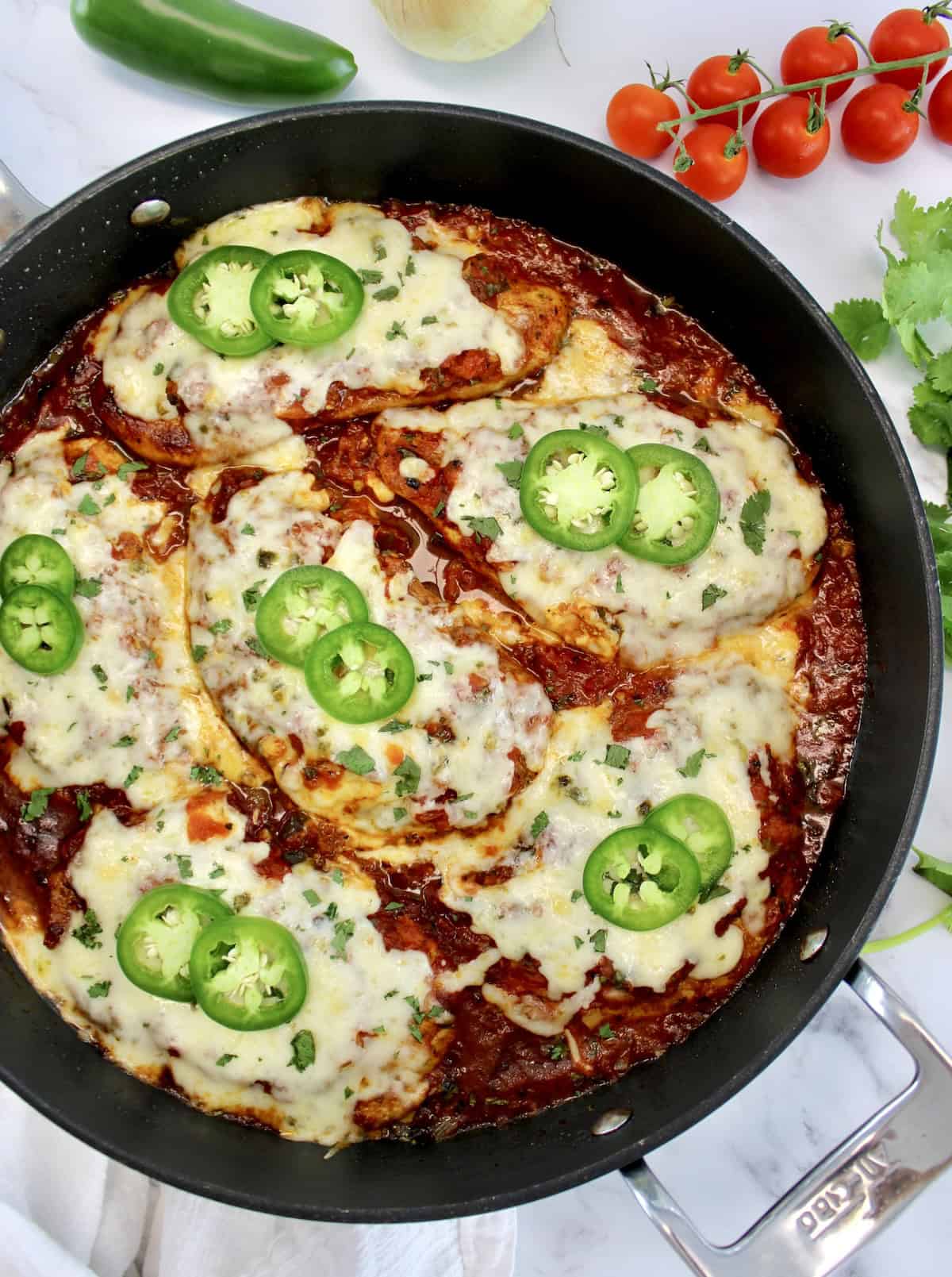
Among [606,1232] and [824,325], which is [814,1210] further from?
[824,325]

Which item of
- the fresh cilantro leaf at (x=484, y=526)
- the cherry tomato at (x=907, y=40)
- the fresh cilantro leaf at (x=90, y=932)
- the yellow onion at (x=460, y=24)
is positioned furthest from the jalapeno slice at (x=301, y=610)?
the cherry tomato at (x=907, y=40)

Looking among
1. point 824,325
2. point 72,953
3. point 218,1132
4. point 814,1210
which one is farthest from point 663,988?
point 824,325

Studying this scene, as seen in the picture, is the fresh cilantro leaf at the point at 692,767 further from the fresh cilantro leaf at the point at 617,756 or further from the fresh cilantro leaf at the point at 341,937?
Answer: the fresh cilantro leaf at the point at 341,937

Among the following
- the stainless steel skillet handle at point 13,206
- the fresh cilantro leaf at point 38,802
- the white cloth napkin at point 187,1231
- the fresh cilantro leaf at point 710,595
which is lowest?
the white cloth napkin at point 187,1231

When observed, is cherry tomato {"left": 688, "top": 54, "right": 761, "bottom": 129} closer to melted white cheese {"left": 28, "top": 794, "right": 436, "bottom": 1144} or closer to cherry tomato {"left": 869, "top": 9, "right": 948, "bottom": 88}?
cherry tomato {"left": 869, "top": 9, "right": 948, "bottom": 88}

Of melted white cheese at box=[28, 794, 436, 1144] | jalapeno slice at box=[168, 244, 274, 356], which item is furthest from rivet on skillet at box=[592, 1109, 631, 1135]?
jalapeno slice at box=[168, 244, 274, 356]
